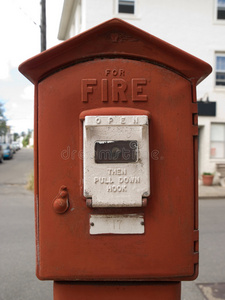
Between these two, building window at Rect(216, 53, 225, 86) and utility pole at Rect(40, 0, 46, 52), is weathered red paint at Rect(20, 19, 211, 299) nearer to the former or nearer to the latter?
utility pole at Rect(40, 0, 46, 52)

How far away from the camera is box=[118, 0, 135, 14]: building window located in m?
10.9

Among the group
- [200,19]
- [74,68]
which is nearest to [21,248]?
[74,68]

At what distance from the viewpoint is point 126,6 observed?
431 inches

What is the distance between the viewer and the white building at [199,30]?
1078 centimetres

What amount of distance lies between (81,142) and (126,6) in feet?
35.3

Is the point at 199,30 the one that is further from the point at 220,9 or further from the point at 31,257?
the point at 31,257

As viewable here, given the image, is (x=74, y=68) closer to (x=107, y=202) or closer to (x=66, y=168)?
(x=66, y=168)

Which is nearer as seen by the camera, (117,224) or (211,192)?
(117,224)

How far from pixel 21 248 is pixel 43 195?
10.3 feet

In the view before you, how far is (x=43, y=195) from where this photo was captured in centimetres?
171

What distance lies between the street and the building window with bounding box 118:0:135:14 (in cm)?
788

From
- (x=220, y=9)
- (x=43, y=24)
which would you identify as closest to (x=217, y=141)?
(x=220, y=9)

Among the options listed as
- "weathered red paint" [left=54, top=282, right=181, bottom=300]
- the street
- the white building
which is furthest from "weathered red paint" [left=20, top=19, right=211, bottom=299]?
the white building

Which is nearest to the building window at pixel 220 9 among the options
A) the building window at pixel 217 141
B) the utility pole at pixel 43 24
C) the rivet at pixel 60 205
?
the building window at pixel 217 141
